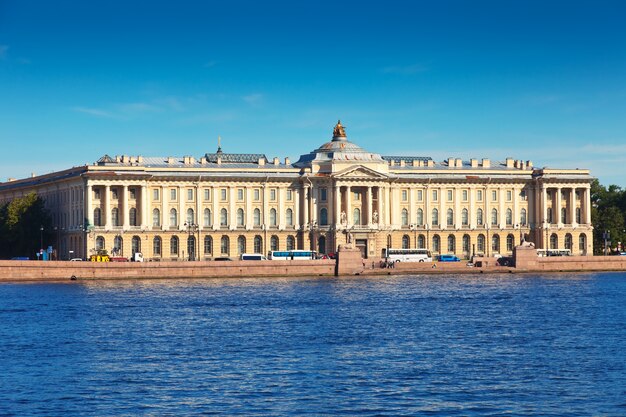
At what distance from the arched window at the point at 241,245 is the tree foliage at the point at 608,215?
30.1m

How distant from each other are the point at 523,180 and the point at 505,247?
570cm

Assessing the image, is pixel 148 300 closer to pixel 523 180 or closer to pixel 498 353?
pixel 498 353

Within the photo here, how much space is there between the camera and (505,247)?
349 ft

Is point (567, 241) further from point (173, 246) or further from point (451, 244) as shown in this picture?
point (173, 246)

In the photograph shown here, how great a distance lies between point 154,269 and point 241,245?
71.1ft

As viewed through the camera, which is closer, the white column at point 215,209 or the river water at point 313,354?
the river water at point 313,354

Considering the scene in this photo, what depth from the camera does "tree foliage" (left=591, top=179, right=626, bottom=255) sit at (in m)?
109

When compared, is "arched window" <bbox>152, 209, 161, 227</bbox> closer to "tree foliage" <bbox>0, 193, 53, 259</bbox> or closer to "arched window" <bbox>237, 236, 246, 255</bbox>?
"arched window" <bbox>237, 236, 246, 255</bbox>

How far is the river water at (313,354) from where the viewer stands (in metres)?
30.6

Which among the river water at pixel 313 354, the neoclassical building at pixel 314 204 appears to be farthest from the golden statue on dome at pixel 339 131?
the river water at pixel 313 354

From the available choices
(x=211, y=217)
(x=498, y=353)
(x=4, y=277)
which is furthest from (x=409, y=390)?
(x=211, y=217)

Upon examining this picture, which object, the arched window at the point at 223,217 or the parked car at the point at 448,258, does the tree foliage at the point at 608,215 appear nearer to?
the parked car at the point at 448,258

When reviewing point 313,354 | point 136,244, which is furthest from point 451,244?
point 313,354

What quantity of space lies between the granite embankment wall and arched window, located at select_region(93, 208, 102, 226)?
16442 millimetres
